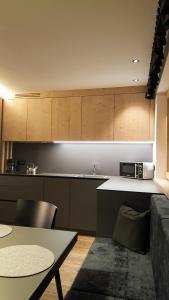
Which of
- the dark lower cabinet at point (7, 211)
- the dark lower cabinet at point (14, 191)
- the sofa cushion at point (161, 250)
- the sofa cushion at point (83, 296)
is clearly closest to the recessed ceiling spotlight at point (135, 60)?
the sofa cushion at point (161, 250)

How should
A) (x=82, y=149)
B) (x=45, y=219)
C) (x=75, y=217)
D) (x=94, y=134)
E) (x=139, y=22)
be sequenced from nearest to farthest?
(x=45, y=219)
(x=139, y=22)
(x=75, y=217)
(x=94, y=134)
(x=82, y=149)

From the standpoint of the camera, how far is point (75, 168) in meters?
4.36

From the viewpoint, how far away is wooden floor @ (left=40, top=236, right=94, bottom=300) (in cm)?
207

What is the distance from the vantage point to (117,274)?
1565mm

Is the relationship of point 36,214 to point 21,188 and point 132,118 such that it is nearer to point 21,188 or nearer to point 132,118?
point 21,188

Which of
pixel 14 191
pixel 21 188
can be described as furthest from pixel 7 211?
pixel 21 188

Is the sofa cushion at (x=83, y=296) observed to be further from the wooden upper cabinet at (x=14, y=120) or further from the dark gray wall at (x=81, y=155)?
the wooden upper cabinet at (x=14, y=120)

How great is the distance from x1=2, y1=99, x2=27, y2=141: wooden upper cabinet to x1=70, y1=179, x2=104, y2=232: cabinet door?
57.3 inches

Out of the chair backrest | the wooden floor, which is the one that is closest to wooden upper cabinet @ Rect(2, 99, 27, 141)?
the wooden floor

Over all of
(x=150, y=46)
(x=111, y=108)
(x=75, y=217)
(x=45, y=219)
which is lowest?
(x=75, y=217)

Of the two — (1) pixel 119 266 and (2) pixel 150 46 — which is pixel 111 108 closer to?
(2) pixel 150 46

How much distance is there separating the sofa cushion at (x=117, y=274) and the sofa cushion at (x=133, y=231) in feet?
0.23

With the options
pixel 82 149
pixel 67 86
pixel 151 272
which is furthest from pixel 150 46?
pixel 82 149

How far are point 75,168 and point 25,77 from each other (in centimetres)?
183
